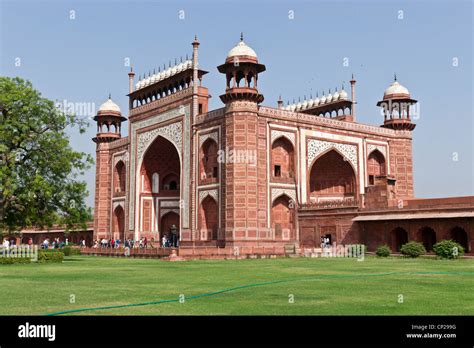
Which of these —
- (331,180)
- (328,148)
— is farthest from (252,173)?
(331,180)

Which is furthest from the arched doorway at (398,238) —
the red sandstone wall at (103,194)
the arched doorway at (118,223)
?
the red sandstone wall at (103,194)

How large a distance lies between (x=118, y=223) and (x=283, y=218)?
16.4 m

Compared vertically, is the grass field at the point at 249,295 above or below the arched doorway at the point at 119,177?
below

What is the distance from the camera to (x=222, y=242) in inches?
1208

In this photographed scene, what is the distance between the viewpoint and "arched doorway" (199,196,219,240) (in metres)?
33.0

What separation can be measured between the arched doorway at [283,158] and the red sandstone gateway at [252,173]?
7cm

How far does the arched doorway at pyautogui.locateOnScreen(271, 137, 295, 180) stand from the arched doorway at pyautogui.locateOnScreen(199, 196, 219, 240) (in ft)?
13.8

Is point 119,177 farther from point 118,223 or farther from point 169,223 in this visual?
point 169,223

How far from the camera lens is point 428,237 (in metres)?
29.0

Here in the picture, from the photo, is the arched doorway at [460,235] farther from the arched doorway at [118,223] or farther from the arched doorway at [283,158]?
the arched doorway at [118,223]

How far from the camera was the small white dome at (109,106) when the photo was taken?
4466cm

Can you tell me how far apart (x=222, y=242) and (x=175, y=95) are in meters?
11.7
